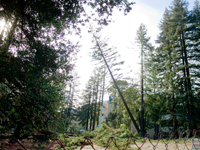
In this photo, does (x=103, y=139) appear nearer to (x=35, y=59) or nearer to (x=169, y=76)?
(x=35, y=59)

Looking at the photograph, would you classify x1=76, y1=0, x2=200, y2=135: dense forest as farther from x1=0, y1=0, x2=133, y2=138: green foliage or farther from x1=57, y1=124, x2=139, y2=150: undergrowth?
x1=0, y1=0, x2=133, y2=138: green foliage

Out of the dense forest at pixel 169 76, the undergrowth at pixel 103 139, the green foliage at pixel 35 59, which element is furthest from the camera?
the dense forest at pixel 169 76

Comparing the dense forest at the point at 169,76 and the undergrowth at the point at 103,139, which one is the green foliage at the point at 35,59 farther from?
the dense forest at the point at 169,76

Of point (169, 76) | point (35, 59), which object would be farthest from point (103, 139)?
point (169, 76)

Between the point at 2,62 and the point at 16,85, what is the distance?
2.70ft

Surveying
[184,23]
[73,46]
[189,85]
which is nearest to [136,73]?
[189,85]

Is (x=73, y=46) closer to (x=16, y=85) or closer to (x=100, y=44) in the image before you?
(x=16, y=85)

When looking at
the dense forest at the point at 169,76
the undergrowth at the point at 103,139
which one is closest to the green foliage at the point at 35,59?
the undergrowth at the point at 103,139

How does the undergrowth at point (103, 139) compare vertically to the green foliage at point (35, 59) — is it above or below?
below

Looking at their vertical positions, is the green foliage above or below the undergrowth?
above

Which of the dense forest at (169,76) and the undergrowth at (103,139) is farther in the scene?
the dense forest at (169,76)

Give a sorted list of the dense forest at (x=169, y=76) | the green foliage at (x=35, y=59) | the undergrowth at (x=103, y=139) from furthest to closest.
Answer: the dense forest at (x=169, y=76) → the undergrowth at (x=103, y=139) → the green foliage at (x=35, y=59)

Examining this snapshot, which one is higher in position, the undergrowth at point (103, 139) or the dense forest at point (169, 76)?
the dense forest at point (169, 76)

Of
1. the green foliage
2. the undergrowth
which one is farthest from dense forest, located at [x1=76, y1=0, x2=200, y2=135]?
the green foliage
